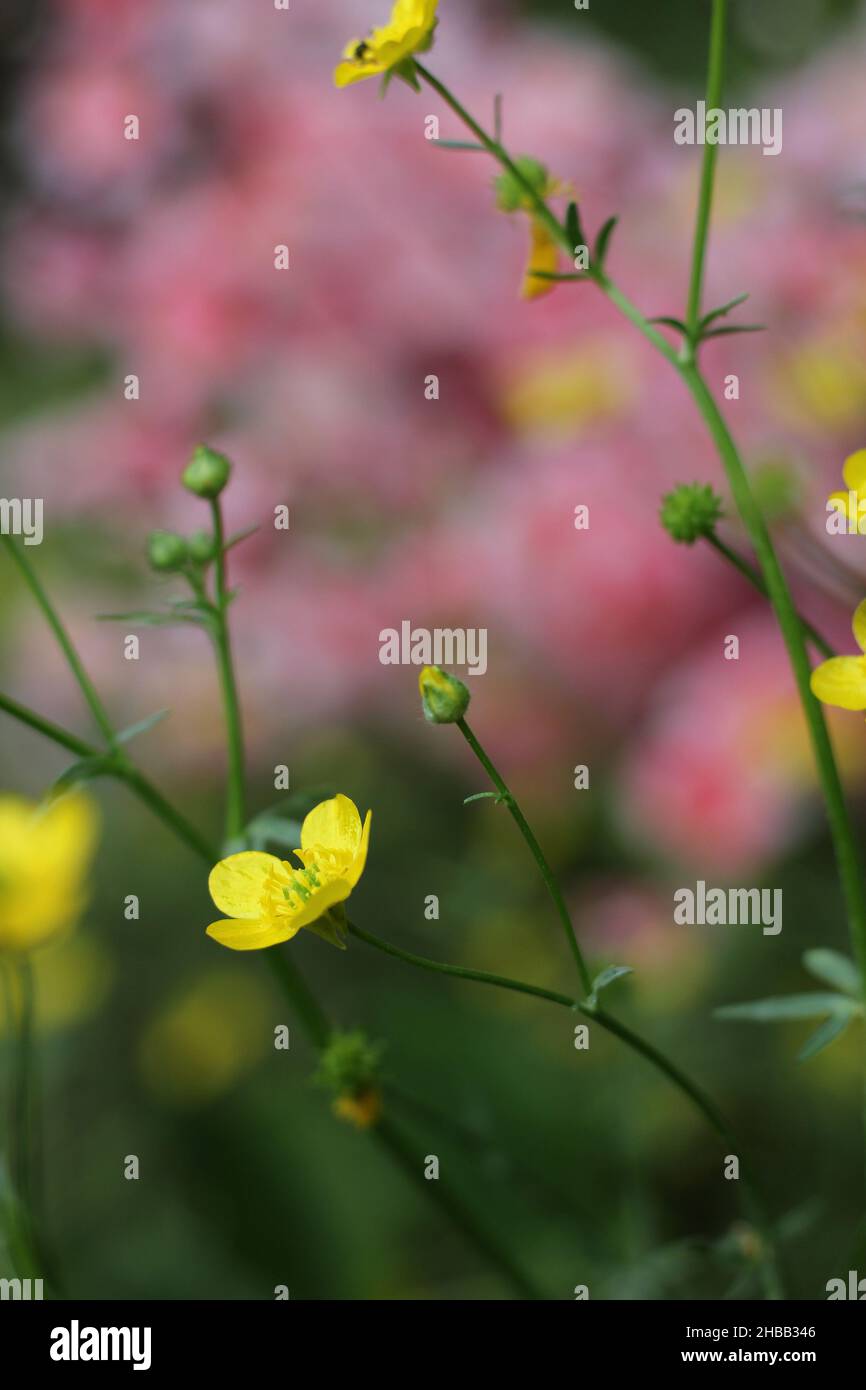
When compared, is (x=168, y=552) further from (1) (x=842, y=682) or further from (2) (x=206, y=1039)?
(2) (x=206, y=1039)

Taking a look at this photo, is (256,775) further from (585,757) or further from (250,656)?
(585,757)

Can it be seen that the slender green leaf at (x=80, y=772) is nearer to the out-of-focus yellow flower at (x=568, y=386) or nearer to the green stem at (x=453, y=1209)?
the green stem at (x=453, y=1209)

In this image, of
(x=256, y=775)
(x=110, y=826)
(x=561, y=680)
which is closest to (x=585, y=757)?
(x=561, y=680)

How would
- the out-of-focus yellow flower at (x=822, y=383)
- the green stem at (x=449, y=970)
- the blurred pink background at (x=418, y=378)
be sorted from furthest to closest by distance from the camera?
the blurred pink background at (x=418, y=378)
the out-of-focus yellow flower at (x=822, y=383)
the green stem at (x=449, y=970)

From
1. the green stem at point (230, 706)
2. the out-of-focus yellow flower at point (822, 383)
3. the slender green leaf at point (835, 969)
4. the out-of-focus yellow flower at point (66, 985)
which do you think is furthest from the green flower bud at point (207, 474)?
the out-of-focus yellow flower at point (66, 985)

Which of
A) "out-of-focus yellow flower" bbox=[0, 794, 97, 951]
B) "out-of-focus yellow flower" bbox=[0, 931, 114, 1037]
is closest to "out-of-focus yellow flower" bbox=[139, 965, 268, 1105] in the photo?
"out-of-focus yellow flower" bbox=[0, 931, 114, 1037]

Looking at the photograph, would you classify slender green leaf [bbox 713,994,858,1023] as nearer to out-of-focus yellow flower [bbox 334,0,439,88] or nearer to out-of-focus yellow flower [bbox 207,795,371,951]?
out-of-focus yellow flower [bbox 207,795,371,951]
